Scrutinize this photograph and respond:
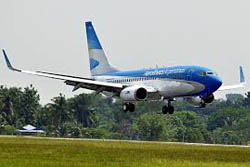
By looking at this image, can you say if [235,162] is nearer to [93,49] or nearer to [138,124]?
[93,49]

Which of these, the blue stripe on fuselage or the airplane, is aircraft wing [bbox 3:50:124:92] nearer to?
the airplane

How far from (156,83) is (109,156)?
30621 mm

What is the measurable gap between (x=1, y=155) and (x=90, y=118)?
111 m

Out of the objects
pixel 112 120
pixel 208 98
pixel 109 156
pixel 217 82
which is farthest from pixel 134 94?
pixel 112 120

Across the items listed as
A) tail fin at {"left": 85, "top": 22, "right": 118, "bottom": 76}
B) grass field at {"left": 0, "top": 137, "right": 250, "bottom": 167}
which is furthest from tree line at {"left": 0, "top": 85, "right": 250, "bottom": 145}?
grass field at {"left": 0, "top": 137, "right": 250, "bottom": 167}

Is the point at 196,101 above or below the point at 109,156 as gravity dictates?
above

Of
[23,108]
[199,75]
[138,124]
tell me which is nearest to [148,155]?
[199,75]

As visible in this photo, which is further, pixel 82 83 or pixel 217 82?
pixel 82 83

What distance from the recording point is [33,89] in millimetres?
194250

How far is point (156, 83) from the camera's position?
106 m

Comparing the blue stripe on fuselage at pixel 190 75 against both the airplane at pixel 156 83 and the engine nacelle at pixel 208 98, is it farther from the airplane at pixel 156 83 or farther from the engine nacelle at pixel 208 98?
the engine nacelle at pixel 208 98

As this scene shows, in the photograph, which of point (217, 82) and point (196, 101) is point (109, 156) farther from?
point (196, 101)

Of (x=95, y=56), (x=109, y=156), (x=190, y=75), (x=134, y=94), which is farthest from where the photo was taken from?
(x=95, y=56)

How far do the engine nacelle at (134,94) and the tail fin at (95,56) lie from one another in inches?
375
